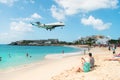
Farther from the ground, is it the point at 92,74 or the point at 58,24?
the point at 58,24

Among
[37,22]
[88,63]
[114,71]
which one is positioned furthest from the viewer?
[37,22]

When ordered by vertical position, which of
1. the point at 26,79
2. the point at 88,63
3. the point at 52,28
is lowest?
the point at 26,79

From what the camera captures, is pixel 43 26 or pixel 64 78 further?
pixel 43 26

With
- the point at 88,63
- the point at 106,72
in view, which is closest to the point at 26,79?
the point at 88,63

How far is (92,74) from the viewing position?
15.8m

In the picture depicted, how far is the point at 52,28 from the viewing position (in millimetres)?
19312

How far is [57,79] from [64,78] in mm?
459

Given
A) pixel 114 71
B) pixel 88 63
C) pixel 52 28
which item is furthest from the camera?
pixel 52 28

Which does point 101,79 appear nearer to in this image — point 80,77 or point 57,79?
point 80,77

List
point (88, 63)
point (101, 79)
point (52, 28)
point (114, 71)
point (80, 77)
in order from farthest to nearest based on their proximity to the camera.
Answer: point (52, 28) < point (88, 63) < point (114, 71) < point (80, 77) < point (101, 79)

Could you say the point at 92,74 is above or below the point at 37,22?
below

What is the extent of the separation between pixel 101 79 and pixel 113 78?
27.4 inches

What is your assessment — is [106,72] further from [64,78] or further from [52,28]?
[52,28]

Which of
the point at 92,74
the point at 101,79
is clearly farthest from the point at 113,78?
the point at 92,74
